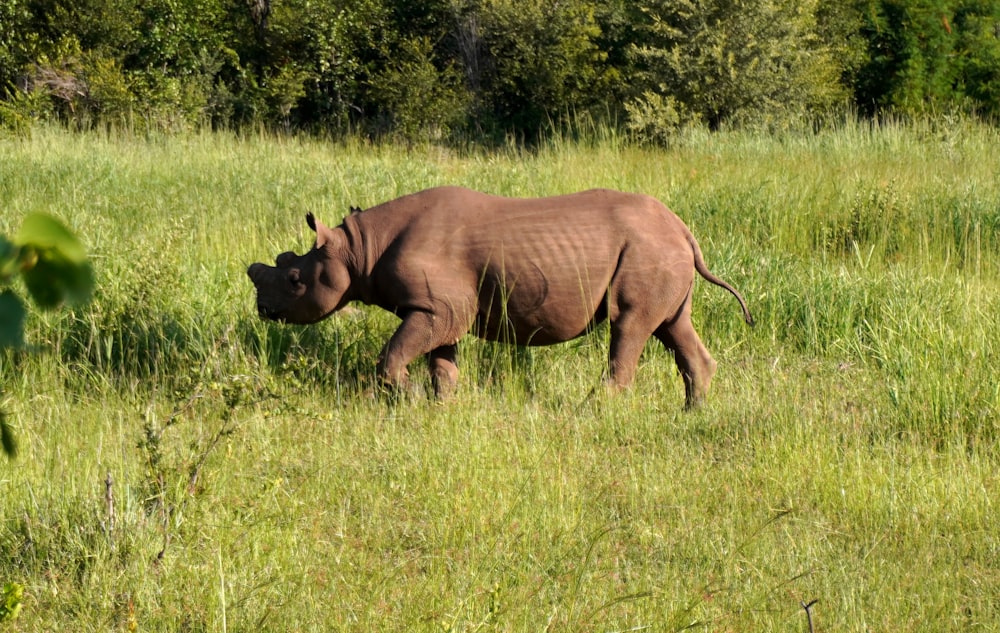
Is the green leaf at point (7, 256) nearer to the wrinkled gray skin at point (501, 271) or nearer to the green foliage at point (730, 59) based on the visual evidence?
the wrinkled gray skin at point (501, 271)

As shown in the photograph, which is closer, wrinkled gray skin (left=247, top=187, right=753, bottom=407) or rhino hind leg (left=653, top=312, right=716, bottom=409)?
wrinkled gray skin (left=247, top=187, right=753, bottom=407)

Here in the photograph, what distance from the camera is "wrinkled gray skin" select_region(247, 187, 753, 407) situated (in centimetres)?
560

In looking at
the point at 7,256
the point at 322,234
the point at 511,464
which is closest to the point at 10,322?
the point at 7,256

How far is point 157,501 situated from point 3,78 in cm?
2012

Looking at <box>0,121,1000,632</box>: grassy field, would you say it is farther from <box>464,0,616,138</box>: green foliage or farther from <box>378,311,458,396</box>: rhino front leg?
<box>464,0,616,138</box>: green foliage

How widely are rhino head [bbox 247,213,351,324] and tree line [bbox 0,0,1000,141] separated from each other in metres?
13.6

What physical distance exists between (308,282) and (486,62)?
20051 mm

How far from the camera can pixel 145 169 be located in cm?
1191

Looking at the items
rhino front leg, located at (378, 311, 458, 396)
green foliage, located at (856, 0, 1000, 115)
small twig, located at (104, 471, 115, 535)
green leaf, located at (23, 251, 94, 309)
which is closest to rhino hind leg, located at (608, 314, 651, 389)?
rhino front leg, located at (378, 311, 458, 396)

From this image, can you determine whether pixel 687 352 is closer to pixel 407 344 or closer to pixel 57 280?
pixel 407 344

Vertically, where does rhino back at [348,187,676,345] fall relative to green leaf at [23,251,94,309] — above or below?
below

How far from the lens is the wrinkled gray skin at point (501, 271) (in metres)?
5.60

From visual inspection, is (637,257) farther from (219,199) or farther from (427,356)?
(219,199)

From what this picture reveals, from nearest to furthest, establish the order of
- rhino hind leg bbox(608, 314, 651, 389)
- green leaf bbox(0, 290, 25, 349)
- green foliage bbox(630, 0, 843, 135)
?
green leaf bbox(0, 290, 25, 349), rhino hind leg bbox(608, 314, 651, 389), green foliage bbox(630, 0, 843, 135)
